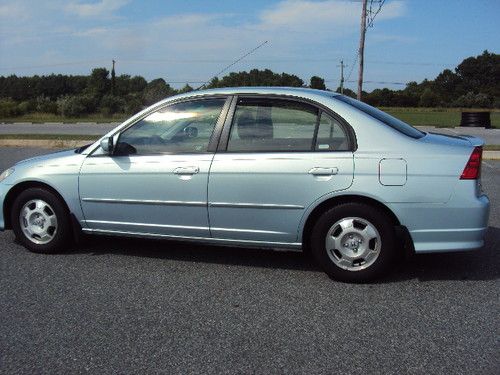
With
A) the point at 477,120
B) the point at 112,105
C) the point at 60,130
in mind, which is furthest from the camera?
the point at 112,105

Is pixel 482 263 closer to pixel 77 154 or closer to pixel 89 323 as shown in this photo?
pixel 89 323

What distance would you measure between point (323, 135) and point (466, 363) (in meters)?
2.05

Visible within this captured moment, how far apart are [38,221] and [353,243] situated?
2939 millimetres

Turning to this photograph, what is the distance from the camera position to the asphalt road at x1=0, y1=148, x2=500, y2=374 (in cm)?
309

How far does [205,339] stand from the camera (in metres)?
3.37

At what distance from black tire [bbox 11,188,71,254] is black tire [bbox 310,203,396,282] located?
2333 millimetres

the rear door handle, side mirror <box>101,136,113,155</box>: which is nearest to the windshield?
the rear door handle

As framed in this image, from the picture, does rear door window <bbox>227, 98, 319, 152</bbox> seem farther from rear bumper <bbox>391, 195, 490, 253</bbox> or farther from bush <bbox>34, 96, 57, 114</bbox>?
bush <bbox>34, 96, 57, 114</bbox>

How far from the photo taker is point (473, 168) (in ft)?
13.8

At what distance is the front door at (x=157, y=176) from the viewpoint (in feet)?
15.3

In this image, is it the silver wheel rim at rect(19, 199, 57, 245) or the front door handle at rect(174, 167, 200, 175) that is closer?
the front door handle at rect(174, 167, 200, 175)

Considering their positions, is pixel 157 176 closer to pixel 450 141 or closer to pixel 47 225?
pixel 47 225

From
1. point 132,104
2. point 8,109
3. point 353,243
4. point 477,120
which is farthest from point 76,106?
point 353,243

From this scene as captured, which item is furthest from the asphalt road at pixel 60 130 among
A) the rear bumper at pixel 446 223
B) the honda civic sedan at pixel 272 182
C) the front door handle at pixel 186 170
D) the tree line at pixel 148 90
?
the rear bumper at pixel 446 223
